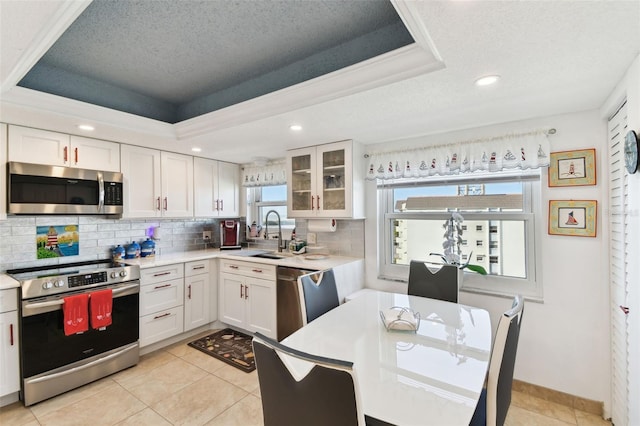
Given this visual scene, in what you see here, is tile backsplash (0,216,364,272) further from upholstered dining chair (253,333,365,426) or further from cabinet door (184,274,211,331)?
upholstered dining chair (253,333,365,426)

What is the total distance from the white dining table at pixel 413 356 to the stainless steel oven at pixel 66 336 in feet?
6.53

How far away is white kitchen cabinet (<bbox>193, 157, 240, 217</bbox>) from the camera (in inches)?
146

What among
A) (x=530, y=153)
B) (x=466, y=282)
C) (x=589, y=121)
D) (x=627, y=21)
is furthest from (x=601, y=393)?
(x=627, y=21)

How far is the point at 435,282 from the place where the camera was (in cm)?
236

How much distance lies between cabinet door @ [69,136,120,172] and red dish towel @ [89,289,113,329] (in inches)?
47.4

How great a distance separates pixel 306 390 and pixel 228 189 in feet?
11.5

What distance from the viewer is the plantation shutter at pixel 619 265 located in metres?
1.70

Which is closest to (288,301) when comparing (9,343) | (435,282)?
(435,282)

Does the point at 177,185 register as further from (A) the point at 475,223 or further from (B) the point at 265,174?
(A) the point at 475,223

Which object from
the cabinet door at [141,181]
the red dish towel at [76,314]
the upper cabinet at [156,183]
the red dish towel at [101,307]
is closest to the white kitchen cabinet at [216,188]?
the upper cabinet at [156,183]

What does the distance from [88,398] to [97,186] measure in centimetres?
181

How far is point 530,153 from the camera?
222 cm

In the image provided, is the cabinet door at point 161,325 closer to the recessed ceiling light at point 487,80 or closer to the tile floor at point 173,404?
the tile floor at point 173,404

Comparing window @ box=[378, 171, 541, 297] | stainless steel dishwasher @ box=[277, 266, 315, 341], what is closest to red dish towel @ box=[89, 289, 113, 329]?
stainless steel dishwasher @ box=[277, 266, 315, 341]
